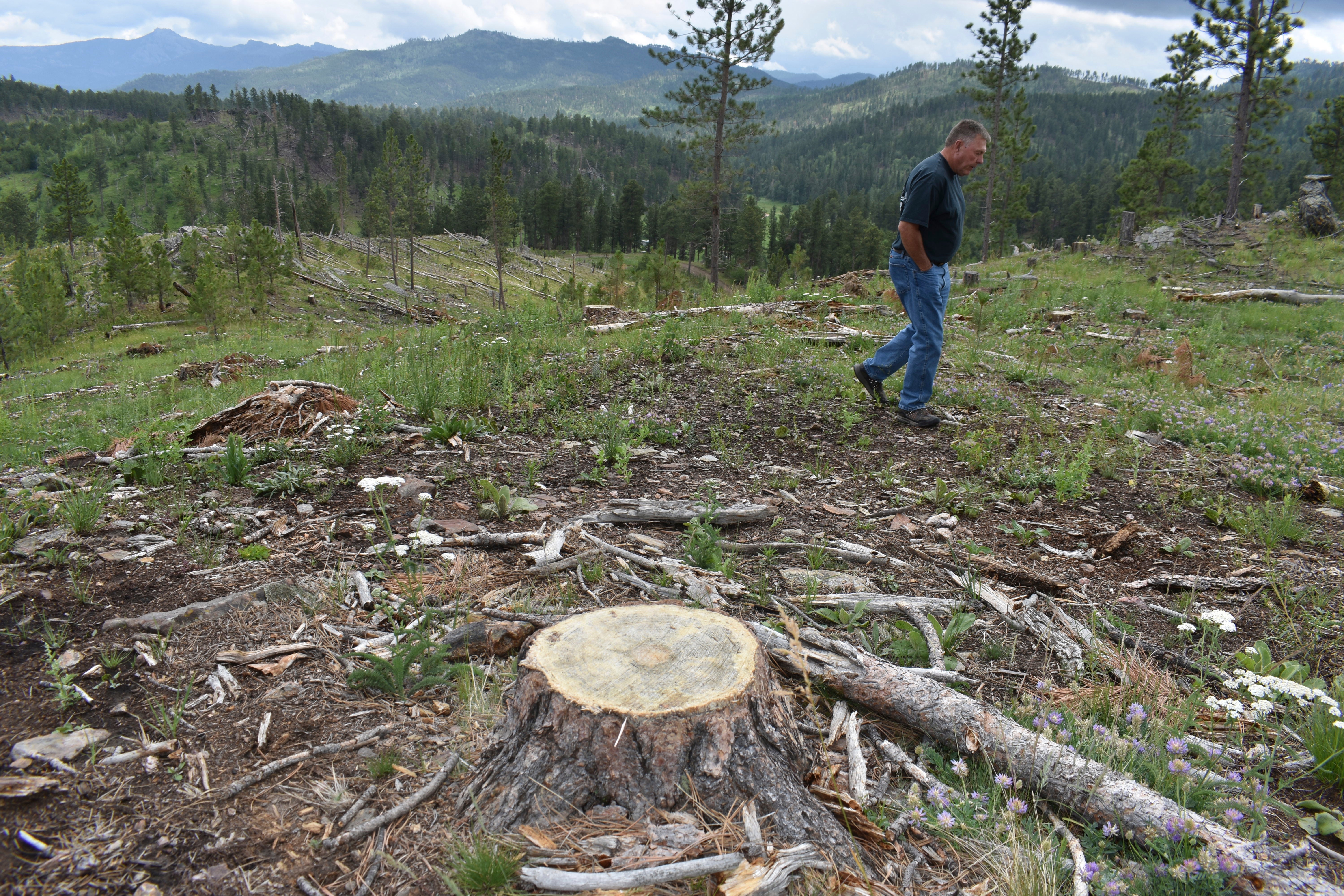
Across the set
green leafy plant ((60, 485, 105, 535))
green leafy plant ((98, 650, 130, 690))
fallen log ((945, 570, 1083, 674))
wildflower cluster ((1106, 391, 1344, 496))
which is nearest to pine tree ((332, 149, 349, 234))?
green leafy plant ((60, 485, 105, 535))

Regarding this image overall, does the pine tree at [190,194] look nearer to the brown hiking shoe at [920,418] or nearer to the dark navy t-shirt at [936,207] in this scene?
the dark navy t-shirt at [936,207]

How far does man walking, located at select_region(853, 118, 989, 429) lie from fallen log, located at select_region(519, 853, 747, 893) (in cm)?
562

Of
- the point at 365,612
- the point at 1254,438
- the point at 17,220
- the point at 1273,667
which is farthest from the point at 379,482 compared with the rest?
the point at 17,220

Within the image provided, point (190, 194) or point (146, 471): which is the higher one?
point (190, 194)

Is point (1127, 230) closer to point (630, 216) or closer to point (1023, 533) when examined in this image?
point (1023, 533)

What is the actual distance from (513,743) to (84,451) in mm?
6047

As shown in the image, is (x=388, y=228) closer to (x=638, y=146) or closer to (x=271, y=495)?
(x=271, y=495)

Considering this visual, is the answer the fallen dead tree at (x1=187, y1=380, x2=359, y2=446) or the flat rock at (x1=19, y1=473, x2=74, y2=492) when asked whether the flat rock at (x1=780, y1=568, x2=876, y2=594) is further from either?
the flat rock at (x1=19, y1=473, x2=74, y2=492)

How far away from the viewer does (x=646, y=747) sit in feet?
6.33

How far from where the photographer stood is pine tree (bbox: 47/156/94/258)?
53.3 m

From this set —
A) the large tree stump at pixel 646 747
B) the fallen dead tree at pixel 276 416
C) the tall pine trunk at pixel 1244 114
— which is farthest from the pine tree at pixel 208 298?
the tall pine trunk at pixel 1244 114

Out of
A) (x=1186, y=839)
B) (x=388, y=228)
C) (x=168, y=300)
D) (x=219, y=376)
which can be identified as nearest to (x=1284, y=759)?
(x=1186, y=839)

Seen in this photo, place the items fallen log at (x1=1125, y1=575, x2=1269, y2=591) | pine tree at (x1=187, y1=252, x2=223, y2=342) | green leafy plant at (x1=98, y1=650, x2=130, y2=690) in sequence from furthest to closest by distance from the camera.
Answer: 1. pine tree at (x1=187, y1=252, x2=223, y2=342)
2. fallen log at (x1=1125, y1=575, x2=1269, y2=591)
3. green leafy plant at (x1=98, y1=650, x2=130, y2=690)

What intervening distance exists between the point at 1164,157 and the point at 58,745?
57.6 meters
